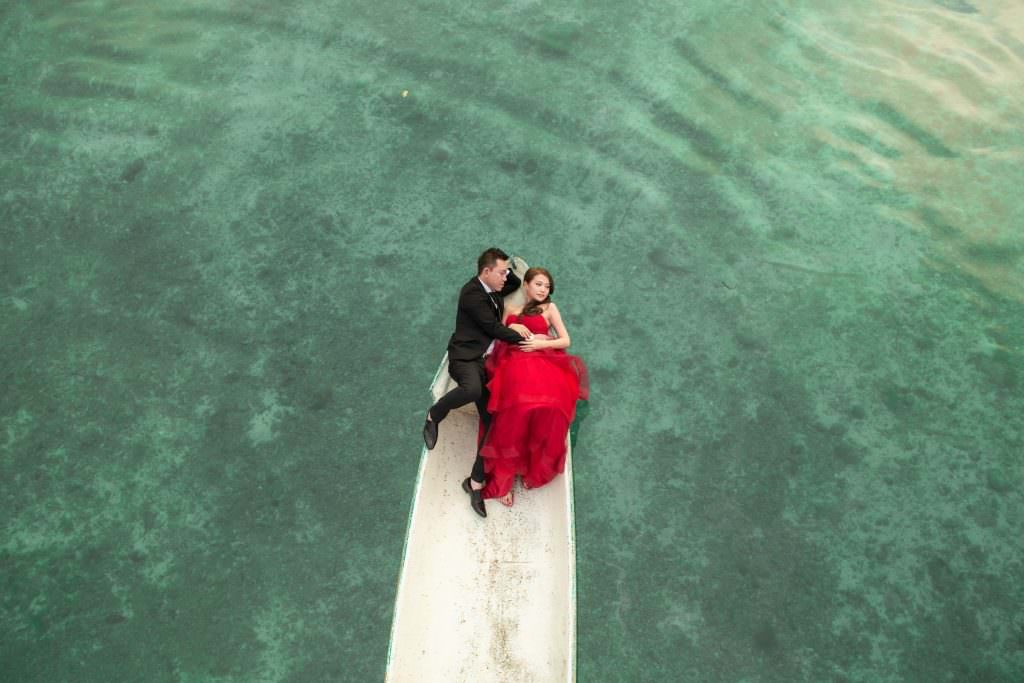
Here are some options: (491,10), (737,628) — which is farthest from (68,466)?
(491,10)

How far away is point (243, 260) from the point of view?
5.79m

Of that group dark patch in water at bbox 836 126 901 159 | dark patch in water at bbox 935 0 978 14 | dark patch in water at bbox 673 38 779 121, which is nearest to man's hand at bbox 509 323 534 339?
dark patch in water at bbox 673 38 779 121

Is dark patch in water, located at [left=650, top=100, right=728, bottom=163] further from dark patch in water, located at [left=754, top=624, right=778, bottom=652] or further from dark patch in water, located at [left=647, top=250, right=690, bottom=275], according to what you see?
dark patch in water, located at [left=754, top=624, right=778, bottom=652]

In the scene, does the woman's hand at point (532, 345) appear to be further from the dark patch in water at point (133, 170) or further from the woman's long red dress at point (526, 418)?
the dark patch in water at point (133, 170)

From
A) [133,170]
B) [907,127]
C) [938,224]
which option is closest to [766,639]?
[938,224]

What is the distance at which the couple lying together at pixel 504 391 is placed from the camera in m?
4.34

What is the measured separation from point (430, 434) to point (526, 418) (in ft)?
1.67

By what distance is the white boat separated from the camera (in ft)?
13.2

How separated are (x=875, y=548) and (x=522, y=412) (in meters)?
2.09

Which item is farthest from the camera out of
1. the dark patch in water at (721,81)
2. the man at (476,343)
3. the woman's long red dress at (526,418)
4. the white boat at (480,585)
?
the dark patch in water at (721,81)

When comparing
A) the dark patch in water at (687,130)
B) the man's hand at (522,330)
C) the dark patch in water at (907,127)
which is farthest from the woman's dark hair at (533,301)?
the dark patch in water at (907,127)

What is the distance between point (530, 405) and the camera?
4266 millimetres

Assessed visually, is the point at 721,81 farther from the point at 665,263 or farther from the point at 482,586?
the point at 482,586

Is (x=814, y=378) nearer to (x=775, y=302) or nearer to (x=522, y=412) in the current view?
(x=775, y=302)
